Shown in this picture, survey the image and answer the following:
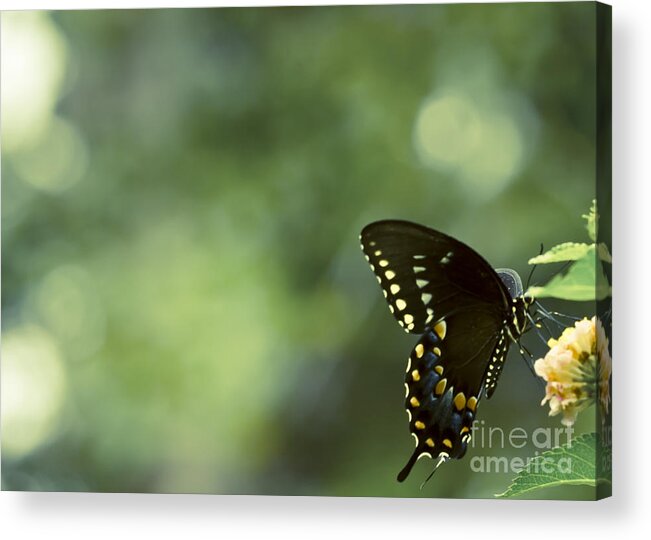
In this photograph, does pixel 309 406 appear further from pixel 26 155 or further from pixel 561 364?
pixel 26 155

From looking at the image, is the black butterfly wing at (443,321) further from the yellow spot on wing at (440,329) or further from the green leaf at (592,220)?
the green leaf at (592,220)

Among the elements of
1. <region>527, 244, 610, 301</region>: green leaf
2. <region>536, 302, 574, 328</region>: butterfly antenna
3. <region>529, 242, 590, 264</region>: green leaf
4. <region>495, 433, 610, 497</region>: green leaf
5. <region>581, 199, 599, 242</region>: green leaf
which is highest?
<region>581, 199, 599, 242</region>: green leaf

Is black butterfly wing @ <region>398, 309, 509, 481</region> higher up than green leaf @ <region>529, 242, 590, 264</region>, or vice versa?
green leaf @ <region>529, 242, 590, 264</region>

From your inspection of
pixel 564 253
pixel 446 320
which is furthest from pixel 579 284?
pixel 446 320

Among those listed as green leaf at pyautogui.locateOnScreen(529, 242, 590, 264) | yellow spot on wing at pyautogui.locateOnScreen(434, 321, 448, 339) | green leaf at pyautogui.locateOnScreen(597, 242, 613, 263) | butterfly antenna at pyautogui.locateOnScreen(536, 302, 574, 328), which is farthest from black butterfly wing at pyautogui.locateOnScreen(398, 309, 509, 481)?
green leaf at pyautogui.locateOnScreen(597, 242, 613, 263)

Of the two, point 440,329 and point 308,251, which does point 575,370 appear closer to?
point 440,329

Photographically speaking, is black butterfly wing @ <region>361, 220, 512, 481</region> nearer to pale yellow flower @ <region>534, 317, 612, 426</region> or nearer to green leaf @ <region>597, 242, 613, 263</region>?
pale yellow flower @ <region>534, 317, 612, 426</region>
